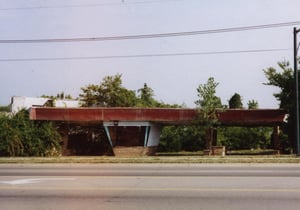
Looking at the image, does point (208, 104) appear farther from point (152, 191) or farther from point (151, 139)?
point (152, 191)

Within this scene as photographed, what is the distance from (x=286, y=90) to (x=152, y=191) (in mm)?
20878

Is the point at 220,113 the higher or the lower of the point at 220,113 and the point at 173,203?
the higher

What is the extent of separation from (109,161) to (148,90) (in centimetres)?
3531

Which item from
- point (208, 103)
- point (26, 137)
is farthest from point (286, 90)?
point (26, 137)

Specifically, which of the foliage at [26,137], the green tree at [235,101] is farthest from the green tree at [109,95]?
the foliage at [26,137]

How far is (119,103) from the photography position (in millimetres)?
49750

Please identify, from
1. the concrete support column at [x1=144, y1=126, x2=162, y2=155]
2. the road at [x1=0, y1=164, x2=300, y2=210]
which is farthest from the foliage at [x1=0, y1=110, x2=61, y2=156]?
the road at [x1=0, y1=164, x2=300, y2=210]

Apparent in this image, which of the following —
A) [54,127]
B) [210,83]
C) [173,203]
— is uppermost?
[210,83]

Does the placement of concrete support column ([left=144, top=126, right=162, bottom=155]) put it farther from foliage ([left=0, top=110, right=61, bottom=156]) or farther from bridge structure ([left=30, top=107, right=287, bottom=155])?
foliage ([left=0, top=110, right=61, bottom=156])

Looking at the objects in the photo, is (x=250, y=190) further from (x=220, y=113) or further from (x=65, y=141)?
(x=65, y=141)

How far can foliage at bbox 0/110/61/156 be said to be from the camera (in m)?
29.0

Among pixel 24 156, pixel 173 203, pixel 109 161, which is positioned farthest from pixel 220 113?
pixel 173 203

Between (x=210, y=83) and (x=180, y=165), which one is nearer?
(x=180, y=165)

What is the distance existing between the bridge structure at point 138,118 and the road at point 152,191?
46.3ft
